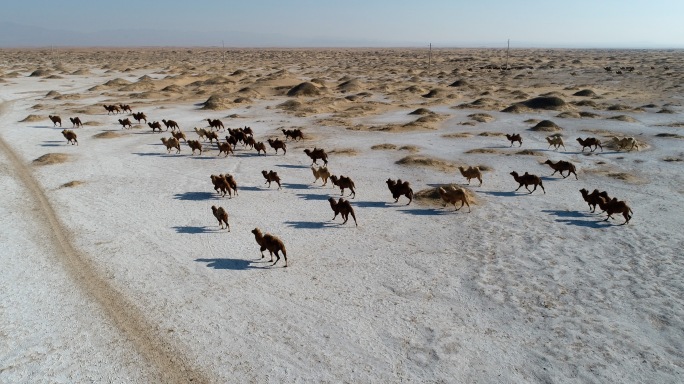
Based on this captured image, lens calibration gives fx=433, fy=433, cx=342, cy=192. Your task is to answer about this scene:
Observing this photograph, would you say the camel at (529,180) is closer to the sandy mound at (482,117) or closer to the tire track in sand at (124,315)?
the tire track in sand at (124,315)

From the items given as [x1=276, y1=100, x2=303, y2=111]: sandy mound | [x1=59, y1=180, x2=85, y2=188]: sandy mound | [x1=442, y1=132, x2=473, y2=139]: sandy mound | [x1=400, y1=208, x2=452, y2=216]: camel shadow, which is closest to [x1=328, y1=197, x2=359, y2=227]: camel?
[x1=400, y1=208, x2=452, y2=216]: camel shadow

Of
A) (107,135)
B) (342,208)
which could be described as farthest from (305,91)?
(342,208)

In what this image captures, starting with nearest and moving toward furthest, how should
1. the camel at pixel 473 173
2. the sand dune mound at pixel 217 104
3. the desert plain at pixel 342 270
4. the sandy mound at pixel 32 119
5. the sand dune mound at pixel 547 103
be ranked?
the desert plain at pixel 342 270 < the camel at pixel 473 173 < the sandy mound at pixel 32 119 < the sand dune mound at pixel 547 103 < the sand dune mound at pixel 217 104

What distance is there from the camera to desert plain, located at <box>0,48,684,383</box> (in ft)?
26.6

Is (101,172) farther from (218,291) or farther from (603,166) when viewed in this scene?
(603,166)

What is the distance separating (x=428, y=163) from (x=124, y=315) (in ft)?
50.8

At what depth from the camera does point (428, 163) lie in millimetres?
21375

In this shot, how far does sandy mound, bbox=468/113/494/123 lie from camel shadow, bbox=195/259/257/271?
2674 cm

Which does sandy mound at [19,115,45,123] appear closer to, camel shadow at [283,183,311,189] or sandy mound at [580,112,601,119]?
camel shadow at [283,183,311,189]

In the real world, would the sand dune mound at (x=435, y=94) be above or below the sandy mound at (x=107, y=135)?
above

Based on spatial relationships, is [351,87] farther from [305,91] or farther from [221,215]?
[221,215]

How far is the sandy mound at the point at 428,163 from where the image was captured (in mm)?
20944

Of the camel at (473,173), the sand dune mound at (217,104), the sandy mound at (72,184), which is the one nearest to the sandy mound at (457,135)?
the camel at (473,173)

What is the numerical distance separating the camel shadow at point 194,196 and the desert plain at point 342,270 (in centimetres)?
14
